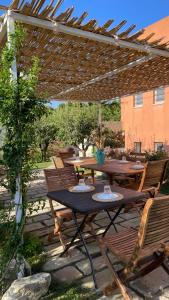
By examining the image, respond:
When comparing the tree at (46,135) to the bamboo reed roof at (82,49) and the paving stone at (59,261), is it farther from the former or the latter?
the paving stone at (59,261)

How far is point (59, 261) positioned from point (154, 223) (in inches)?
59.7

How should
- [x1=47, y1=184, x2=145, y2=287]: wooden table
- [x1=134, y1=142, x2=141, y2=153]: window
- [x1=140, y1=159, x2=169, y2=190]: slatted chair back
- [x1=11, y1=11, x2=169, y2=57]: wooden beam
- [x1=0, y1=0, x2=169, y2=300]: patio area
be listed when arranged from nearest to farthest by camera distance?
[x1=0, y1=0, x2=169, y2=300]: patio area < [x1=47, y1=184, x2=145, y2=287]: wooden table < [x1=11, y1=11, x2=169, y2=57]: wooden beam < [x1=140, y1=159, x2=169, y2=190]: slatted chair back < [x1=134, y1=142, x2=141, y2=153]: window

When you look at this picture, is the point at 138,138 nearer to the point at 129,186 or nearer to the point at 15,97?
the point at 129,186

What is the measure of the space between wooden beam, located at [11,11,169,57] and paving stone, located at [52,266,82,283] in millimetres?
2863

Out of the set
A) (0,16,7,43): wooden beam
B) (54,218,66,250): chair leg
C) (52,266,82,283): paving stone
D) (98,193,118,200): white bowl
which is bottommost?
(52,266,82,283): paving stone

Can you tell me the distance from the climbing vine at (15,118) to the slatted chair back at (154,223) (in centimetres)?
124

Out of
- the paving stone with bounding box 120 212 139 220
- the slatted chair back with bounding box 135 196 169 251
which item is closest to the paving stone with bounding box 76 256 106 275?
the slatted chair back with bounding box 135 196 169 251

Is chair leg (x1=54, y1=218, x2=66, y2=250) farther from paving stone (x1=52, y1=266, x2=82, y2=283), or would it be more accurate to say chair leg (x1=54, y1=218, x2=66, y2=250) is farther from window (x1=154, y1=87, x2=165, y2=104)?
window (x1=154, y1=87, x2=165, y2=104)

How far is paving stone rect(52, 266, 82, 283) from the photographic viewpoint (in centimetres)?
290

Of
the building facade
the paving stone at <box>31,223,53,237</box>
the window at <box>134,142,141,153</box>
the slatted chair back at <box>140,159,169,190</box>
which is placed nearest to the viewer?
the paving stone at <box>31,223,53,237</box>

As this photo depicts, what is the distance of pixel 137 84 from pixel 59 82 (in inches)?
88.5

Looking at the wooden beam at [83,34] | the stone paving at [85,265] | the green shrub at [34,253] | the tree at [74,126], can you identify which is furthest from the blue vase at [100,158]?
the tree at [74,126]

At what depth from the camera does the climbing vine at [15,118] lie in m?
2.63

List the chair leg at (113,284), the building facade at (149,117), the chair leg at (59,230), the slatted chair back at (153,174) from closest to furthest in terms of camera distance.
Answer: the chair leg at (113,284)
the chair leg at (59,230)
the slatted chair back at (153,174)
the building facade at (149,117)
